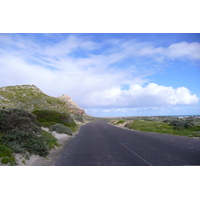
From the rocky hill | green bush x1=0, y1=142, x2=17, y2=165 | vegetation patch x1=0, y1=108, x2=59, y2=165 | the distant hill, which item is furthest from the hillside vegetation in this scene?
the rocky hill

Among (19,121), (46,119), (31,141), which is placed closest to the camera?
(31,141)

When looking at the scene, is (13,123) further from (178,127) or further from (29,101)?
(29,101)

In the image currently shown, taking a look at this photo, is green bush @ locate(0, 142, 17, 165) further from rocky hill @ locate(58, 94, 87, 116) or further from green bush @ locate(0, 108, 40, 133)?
rocky hill @ locate(58, 94, 87, 116)

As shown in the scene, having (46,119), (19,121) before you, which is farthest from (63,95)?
(19,121)

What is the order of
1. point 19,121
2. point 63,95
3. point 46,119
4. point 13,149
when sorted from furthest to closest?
point 63,95
point 46,119
point 19,121
point 13,149

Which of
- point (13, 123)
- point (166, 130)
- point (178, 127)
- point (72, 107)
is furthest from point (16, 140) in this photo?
point (72, 107)

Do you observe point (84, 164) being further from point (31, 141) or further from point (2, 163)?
point (31, 141)

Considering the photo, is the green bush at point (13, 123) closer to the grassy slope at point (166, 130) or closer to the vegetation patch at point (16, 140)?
the vegetation patch at point (16, 140)

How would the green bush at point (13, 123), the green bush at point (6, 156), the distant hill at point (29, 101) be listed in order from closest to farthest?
the green bush at point (6, 156) < the green bush at point (13, 123) < the distant hill at point (29, 101)

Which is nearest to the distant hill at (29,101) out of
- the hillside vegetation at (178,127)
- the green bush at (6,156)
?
the hillside vegetation at (178,127)

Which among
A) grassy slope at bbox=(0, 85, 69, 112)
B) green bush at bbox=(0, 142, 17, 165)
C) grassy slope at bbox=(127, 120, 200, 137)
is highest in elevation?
grassy slope at bbox=(0, 85, 69, 112)

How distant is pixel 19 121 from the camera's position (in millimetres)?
10727

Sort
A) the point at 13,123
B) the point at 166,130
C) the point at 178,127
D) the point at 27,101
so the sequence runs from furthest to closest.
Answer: the point at 27,101, the point at 178,127, the point at 166,130, the point at 13,123

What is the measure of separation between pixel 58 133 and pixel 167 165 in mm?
12844
